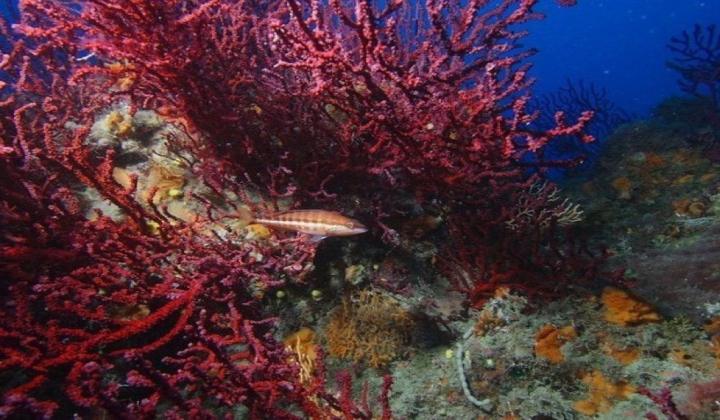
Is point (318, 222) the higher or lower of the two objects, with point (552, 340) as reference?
higher

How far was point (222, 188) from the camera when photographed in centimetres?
414

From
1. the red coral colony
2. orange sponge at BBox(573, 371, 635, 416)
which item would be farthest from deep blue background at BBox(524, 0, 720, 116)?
orange sponge at BBox(573, 371, 635, 416)

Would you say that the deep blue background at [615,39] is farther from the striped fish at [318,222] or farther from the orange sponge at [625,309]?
the striped fish at [318,222]

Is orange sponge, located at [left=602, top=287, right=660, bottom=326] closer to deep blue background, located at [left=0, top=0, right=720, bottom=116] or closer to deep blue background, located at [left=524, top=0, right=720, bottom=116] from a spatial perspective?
deep blue background, located at [left=524, top=0, right=720, bottom=116]

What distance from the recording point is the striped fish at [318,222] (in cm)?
327

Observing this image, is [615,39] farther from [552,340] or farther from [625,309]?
[552,340]

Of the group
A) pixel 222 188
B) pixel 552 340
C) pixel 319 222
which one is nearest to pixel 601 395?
pixel 552 340

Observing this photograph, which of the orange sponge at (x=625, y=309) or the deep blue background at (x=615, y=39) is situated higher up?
the deep blue background at (x=615, y=39)

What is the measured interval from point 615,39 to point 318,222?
441ft

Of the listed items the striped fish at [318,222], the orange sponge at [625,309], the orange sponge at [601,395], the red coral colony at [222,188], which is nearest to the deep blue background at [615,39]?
the orange sponge at [625,309]

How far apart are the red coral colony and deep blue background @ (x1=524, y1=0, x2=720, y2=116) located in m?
81.1

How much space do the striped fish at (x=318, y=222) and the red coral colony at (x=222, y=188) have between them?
0.40 metres

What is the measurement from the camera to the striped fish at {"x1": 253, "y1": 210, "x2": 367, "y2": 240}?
3266mm

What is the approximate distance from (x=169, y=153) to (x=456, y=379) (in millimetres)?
3701
